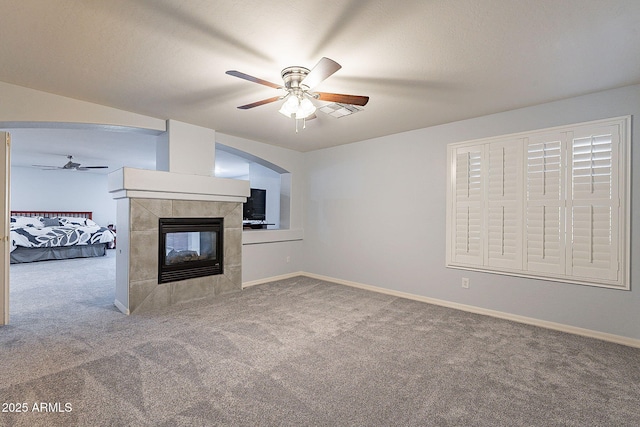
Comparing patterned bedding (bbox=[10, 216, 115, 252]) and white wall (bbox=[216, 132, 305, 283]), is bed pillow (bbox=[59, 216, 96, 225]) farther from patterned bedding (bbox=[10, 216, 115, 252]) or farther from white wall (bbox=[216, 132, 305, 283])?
white wall (bbox=[216, 132, 305, 283])

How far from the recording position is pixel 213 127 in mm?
4219

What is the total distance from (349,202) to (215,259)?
2.30 metres

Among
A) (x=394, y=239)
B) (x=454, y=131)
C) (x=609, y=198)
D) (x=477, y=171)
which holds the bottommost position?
(x=394, y=239)

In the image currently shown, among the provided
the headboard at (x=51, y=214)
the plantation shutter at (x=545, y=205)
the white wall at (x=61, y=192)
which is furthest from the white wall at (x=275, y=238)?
the headboard at (x=51, y=214)

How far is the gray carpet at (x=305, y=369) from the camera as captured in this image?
1748mm

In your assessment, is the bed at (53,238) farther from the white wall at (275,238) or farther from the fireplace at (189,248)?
the white wall at (275,238)

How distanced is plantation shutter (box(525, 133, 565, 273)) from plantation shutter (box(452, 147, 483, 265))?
495mm

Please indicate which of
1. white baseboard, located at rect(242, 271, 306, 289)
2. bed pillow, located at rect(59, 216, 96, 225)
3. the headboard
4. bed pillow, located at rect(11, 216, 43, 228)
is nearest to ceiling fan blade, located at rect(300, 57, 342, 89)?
white baseboard, located at rect(242, 271, 306, 289)

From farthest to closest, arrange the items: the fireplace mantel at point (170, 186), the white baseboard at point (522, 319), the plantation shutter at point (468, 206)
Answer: the plantation shutter at point (468, 206) < the fireplace mantel at point (170, 186) < the white baseboard at point (522, 319)

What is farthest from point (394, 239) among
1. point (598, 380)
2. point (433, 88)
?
point (598, 380)

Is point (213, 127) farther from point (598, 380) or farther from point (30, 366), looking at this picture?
point (598, 380)

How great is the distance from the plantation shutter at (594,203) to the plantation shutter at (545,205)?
0.31ft

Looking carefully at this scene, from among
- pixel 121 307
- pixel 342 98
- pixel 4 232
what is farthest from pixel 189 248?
pixel 342 98

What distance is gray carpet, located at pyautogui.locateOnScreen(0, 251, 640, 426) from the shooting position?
175 centimetres
